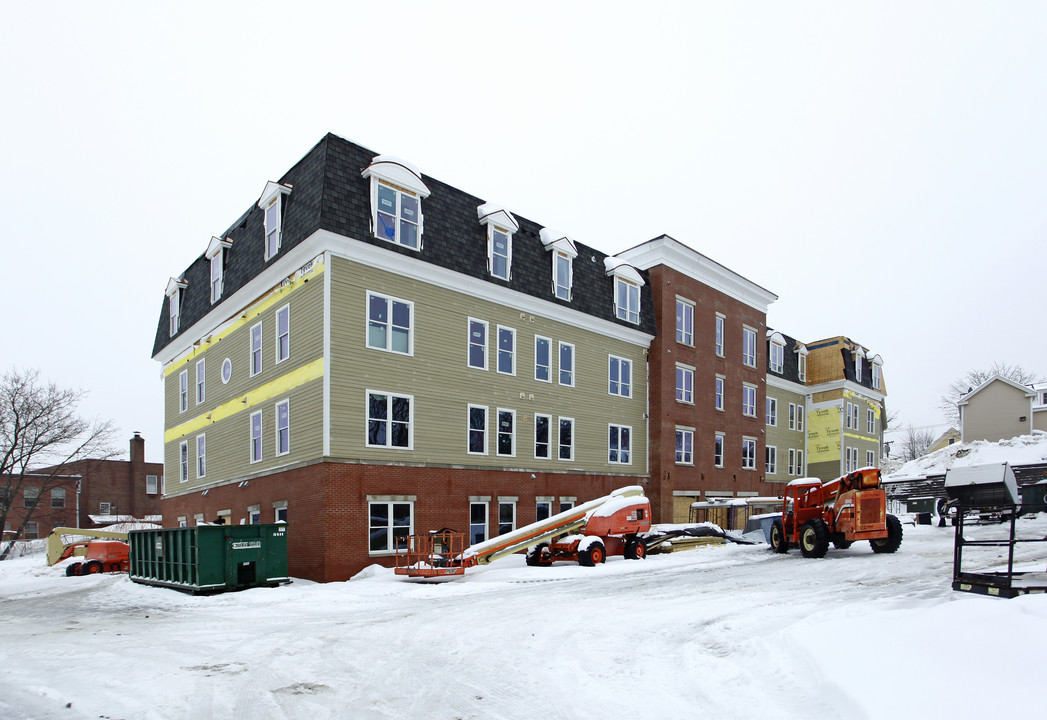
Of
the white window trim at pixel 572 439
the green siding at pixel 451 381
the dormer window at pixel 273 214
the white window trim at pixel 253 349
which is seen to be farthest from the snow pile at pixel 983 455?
the dormer window at pixel 273 214

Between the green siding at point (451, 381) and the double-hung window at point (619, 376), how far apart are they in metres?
0.33

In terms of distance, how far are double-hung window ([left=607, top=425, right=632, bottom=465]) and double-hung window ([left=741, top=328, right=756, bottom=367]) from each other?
10.9 meters

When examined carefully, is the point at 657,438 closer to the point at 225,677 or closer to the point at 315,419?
the point at 315,419

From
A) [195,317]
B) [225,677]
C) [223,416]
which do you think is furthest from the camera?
[195,317]

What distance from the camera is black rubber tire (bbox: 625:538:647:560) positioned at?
22531 mm

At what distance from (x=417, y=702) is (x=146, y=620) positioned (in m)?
8.93

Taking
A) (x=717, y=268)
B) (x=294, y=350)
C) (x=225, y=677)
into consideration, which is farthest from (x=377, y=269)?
(x=717, y=268)

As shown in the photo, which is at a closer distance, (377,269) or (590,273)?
(377,269)

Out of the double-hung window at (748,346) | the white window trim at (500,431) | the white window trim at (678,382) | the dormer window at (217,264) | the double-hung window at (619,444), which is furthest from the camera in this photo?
the double-hung window at (748,346)

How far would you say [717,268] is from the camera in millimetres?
36000

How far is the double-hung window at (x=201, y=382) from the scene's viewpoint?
95.4ft

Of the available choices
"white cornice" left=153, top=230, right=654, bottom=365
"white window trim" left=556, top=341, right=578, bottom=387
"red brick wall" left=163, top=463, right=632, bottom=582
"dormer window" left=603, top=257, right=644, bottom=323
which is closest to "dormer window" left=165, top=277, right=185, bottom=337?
"white cornice" left=153, top=230, right=654, bottom=365

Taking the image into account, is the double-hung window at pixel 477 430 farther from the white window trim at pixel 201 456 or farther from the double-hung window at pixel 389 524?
the white window trim at pixel 201 456

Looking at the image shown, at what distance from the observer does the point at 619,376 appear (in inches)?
1230
